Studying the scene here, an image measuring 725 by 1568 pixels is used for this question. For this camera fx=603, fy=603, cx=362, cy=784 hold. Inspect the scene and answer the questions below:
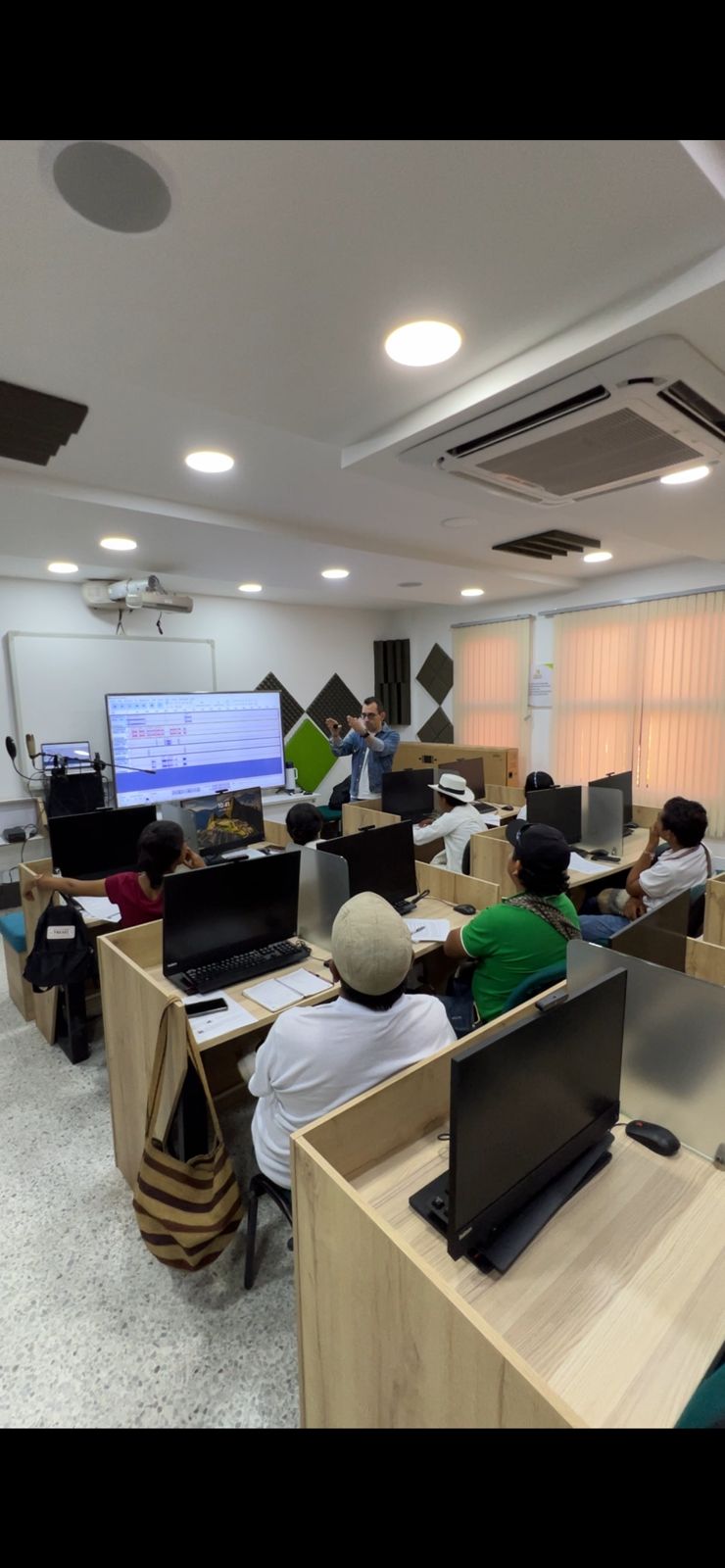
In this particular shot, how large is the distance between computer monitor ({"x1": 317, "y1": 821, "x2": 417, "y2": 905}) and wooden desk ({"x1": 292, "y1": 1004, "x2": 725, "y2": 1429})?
129cm

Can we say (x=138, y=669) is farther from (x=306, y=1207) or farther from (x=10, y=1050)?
(x=306, y=1207)

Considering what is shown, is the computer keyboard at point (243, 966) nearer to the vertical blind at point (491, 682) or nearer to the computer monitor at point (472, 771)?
the computer monitor at point (472, 771)

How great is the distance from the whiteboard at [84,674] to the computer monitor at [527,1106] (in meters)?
4.73

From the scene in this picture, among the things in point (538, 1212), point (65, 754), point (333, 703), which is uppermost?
point (333, 703)

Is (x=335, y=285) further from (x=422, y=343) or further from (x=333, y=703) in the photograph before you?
(x=333, y=703)

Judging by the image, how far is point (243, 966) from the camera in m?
2.13

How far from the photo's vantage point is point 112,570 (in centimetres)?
441

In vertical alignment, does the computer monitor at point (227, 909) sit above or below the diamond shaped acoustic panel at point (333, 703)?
below

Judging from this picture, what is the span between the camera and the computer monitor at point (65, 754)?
4648 mm

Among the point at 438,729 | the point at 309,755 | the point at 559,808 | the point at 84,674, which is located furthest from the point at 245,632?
the point at 559,808

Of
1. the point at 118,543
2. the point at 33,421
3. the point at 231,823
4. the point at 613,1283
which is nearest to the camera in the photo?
the point at 613,1283

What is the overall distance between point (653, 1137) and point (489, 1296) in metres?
0.53

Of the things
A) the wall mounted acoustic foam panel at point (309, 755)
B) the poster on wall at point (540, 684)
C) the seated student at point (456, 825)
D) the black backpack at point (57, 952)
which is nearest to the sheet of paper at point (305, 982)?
the black backpack at point (57, 952)

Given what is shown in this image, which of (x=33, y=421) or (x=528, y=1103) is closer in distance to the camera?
(x=528, y=1103)
